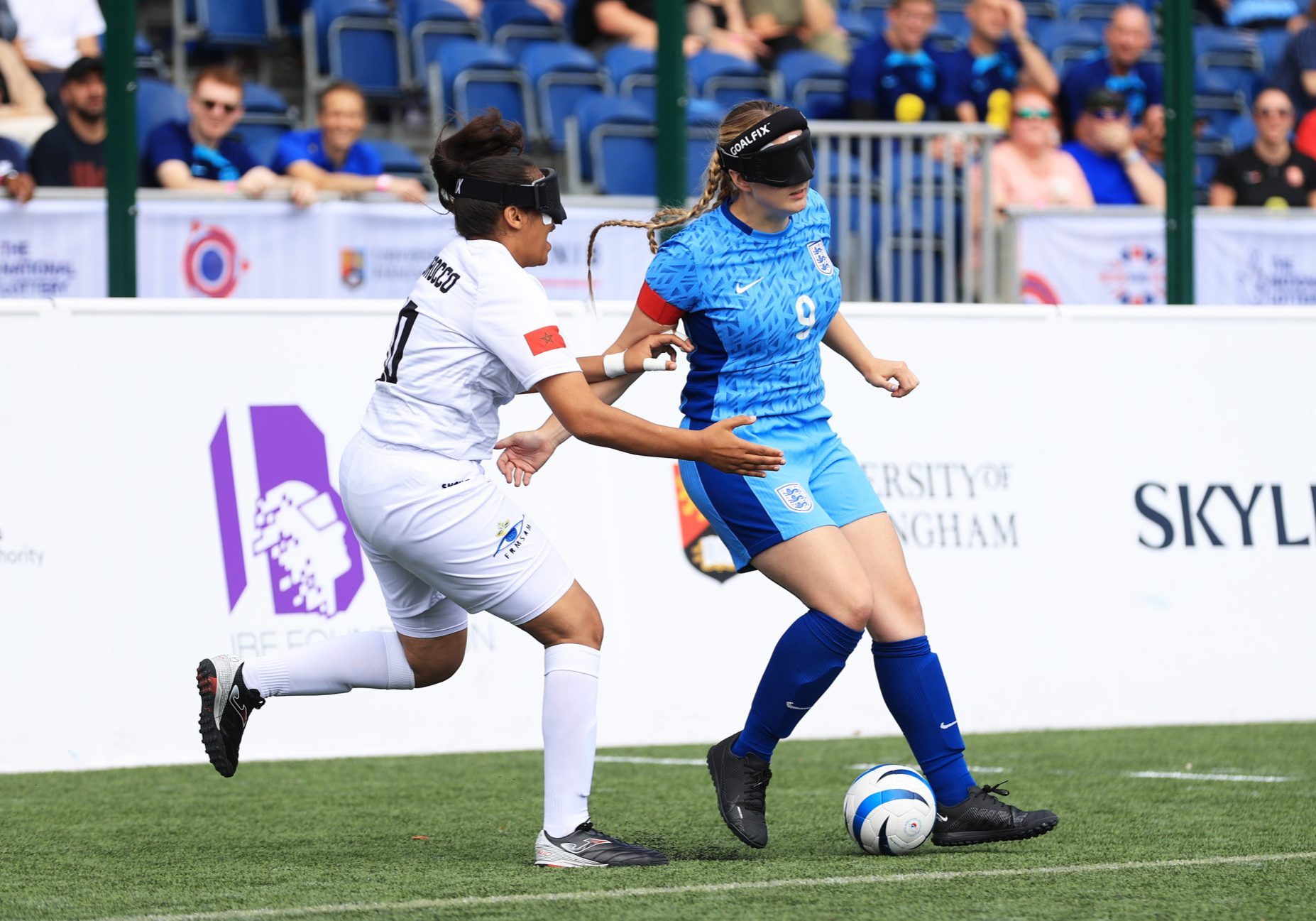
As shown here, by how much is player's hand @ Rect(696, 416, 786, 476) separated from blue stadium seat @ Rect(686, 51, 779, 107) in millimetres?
8213

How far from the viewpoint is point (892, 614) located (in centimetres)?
512

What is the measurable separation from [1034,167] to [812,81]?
173 cm

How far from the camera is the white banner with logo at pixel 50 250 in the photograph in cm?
867

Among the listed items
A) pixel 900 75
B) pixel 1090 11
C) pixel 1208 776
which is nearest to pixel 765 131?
pixel 1208 776

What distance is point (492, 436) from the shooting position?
4.91 m

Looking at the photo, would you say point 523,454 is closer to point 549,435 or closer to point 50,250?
point 549,435

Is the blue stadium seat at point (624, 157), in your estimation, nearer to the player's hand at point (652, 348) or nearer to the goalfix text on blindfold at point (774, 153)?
the goalfix text on blindfold at point (774, 153)

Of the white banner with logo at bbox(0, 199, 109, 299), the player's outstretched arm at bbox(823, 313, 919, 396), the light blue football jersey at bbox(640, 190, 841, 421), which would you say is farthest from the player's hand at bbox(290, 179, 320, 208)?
the light blue football jersey at bbox(640, 190, 841, 421)

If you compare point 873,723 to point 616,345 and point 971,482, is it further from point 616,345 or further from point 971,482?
point 616,345

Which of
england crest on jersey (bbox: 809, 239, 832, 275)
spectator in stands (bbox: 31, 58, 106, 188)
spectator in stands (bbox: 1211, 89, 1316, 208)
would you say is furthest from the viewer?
spectator in stands (bbox: 1211, 89, 1316, 208)

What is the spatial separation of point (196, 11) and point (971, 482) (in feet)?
21.6

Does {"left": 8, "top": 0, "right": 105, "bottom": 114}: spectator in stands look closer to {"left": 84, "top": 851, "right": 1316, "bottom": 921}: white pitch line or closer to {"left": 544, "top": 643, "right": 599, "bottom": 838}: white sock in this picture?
{"left": 544, "top": 643, "right": 599, "bottom": 838}: white sock

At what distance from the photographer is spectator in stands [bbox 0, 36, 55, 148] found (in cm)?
955

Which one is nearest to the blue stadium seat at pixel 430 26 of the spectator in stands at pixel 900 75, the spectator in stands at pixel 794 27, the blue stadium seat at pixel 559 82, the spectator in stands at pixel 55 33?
the blue stadium seat at pixel 559 82
